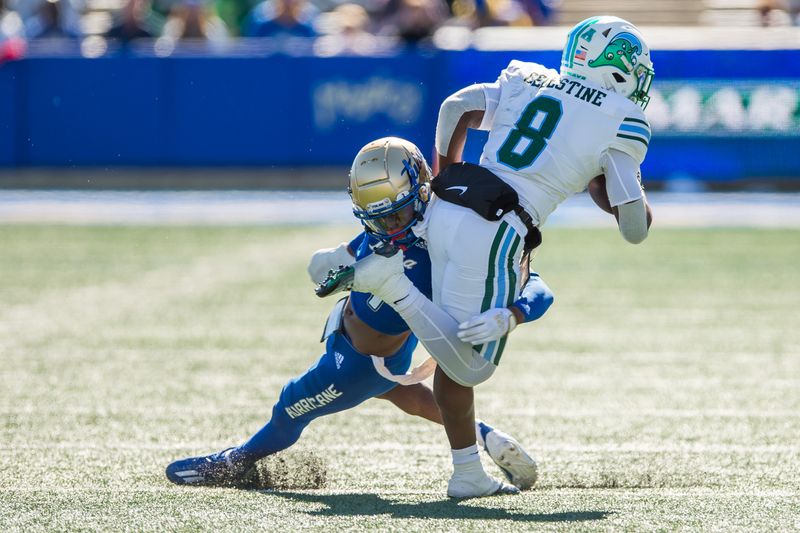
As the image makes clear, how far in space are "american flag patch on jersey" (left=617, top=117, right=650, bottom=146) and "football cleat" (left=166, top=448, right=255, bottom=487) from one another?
4.86ft

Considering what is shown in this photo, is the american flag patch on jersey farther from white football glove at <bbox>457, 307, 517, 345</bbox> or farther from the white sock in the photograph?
the white sock

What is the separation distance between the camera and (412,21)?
1262 centimetres

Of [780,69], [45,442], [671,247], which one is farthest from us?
[780,69]

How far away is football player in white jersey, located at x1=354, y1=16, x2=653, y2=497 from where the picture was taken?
350cm

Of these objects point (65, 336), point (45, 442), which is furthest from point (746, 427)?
point (65, 336)

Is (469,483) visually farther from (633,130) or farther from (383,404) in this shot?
(383,404)

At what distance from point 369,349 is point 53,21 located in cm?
1114

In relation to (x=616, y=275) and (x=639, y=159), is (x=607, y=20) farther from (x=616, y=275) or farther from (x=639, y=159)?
(x=616, y=275)

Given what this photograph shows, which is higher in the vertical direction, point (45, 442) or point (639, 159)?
point (639, 159)

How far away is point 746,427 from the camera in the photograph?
449cm

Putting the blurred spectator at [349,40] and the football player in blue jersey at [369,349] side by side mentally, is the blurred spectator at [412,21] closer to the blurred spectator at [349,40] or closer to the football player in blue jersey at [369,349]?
the blurred spectator at [349,40]

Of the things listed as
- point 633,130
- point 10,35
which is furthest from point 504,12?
point 633,130

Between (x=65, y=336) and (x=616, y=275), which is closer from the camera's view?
(x=65, y=336)

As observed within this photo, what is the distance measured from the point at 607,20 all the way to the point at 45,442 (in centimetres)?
228
